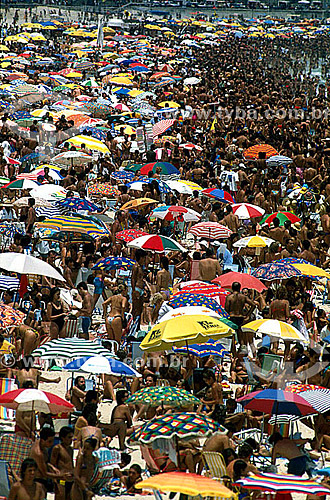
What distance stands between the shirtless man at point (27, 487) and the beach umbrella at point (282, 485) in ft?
4.73

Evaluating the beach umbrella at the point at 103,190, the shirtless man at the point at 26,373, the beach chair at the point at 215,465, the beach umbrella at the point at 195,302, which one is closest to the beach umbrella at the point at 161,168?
the beach umbrella at the point at 103,190

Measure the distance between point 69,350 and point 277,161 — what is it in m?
12.4

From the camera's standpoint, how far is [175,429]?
7.04 m

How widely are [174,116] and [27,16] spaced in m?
34.6

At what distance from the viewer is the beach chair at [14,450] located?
717cm

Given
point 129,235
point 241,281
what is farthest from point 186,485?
point 129,235

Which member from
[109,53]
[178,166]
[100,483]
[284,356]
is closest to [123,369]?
[100,483]

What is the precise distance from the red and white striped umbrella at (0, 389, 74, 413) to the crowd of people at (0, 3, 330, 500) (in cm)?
12

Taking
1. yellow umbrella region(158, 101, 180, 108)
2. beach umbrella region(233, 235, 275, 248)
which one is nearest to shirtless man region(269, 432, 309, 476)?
beach umbrella region(233, 235, 275, 248)

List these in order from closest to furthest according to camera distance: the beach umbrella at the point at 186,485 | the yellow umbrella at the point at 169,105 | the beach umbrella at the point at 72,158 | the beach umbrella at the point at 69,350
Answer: the beach umbrella at the point at 186,485
the beach umbrella at the point at 69,350
the beach umbrella at the point at 72,158
the yellow umbrella at the point at 169,105

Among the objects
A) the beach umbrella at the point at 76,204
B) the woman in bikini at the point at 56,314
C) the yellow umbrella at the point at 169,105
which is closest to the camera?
the woman in bikini at the point at 56,314

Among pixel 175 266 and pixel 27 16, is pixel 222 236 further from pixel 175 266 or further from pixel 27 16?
pixel 27 16

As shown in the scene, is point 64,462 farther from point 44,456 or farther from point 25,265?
point 25,265

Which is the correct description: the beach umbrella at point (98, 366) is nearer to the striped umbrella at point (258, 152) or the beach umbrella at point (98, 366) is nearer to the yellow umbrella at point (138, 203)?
the yellow umbrella at point (138, 203)
